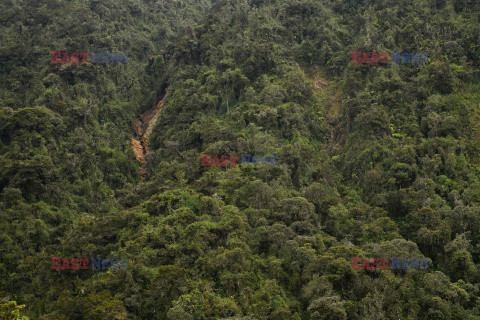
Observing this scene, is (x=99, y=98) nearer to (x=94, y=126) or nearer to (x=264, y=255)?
(x=94, y=126)

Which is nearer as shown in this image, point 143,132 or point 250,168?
point 250,168

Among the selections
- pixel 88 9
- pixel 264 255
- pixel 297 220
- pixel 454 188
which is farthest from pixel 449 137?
pixel 88 9

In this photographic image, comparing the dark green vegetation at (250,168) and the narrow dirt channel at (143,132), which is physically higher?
the dark green vegetation at (250,168)

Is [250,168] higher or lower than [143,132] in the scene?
higher

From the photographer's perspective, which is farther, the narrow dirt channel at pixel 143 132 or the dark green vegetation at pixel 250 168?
the narrow dirt channel at pixel 143 132

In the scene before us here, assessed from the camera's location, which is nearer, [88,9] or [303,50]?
[303,50]
